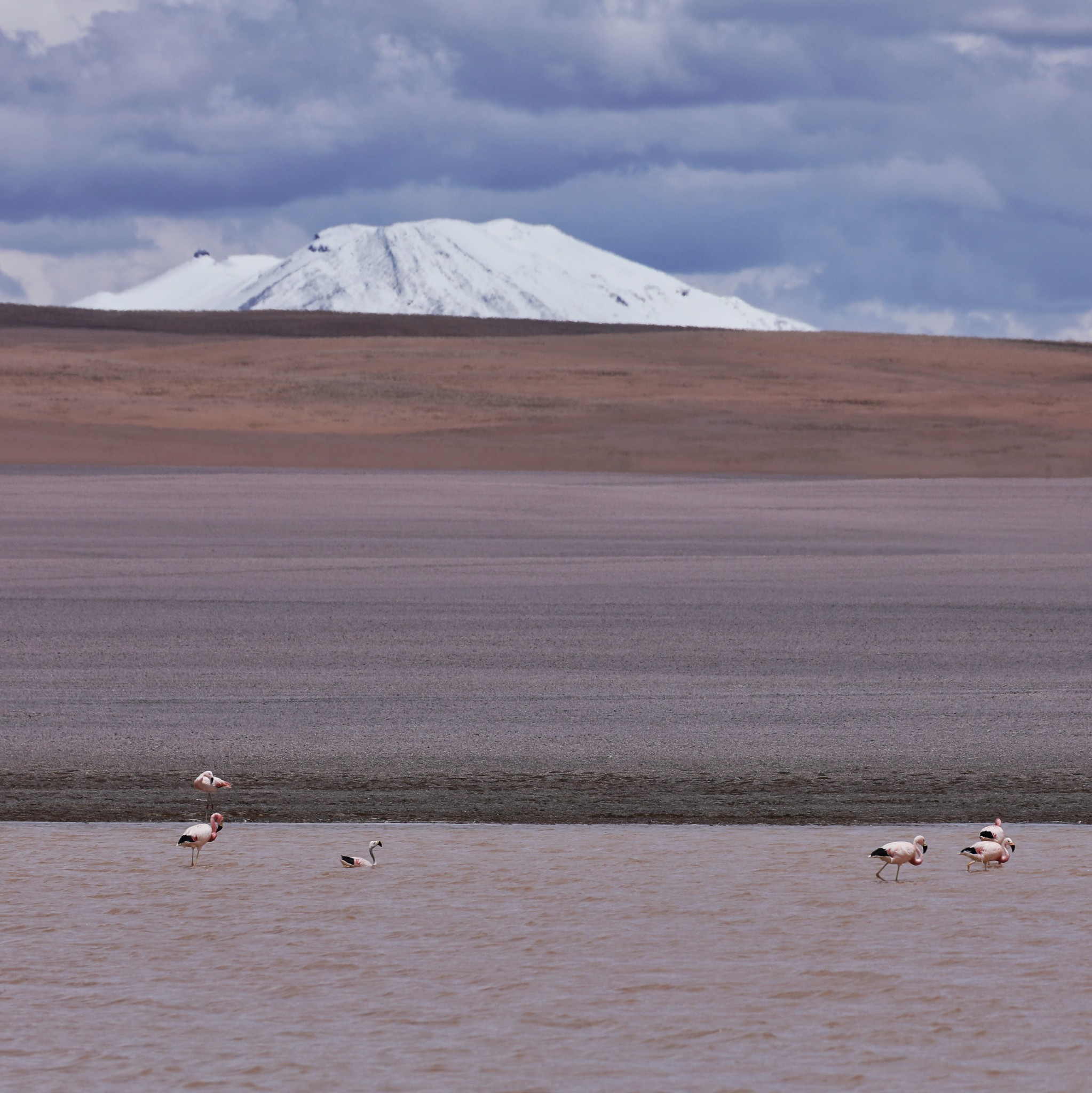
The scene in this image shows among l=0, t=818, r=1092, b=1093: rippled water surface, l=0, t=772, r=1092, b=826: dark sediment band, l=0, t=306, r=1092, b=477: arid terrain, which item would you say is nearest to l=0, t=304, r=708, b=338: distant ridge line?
l=0, t=306, r=1092, b=477: arid terrain

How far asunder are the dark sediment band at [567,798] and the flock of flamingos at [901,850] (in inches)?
39.8

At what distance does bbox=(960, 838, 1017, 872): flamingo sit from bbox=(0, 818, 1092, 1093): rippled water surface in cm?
8

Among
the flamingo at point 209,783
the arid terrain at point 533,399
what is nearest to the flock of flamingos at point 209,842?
the flamingo at point 209,783

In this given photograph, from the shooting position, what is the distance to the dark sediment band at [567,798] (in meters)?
8.47

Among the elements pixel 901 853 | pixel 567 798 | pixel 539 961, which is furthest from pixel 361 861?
pixel 901 853

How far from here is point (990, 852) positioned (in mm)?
7043

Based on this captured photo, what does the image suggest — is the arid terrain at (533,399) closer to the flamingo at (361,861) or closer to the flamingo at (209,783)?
the flamingo at (209,783)

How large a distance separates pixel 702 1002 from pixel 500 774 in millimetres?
3991

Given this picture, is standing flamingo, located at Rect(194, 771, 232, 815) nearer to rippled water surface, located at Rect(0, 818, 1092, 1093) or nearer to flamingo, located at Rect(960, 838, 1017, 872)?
rippled water surface, located at Rect(0, 818, 1092, 1093)

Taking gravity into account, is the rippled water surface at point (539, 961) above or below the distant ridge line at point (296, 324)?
below

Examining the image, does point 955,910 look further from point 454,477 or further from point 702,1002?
point 454,477

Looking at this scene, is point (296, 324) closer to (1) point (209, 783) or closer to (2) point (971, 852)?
(1) point (209, 783)

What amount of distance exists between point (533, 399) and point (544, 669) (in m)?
44.9

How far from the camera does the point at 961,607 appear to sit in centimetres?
1684
